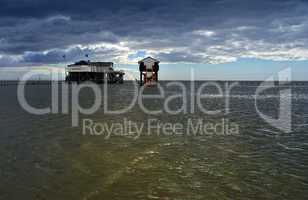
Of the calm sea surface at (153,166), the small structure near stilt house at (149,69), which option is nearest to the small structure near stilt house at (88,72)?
the small structure near stilt house at (149,69)

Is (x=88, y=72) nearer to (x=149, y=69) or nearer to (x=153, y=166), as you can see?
(x=149, y=69)

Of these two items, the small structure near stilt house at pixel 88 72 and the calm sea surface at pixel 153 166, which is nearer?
the calm sea surface at pixel 153 166

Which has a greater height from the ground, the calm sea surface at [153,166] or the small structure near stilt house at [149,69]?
the small structure near stilt house at [149,69]

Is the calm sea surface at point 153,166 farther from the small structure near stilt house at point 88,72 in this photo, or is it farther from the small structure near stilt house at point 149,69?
the small structure near stilt house at point 88,72

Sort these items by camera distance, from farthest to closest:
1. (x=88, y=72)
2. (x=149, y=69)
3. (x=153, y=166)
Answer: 1. (x=88, y=72)
2. (x=149, y=69)
3. (x=153, y=166)

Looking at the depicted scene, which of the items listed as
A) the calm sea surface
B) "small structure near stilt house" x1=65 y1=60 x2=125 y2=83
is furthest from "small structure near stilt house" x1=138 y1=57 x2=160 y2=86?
the calm sea surface

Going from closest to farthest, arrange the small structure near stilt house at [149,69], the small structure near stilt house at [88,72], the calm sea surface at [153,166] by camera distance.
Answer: the calm sea surface at [153,166] < the small structure near stilt house at [149,69] < the small structure near stilt house at [88,72]

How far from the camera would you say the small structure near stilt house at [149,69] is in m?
101

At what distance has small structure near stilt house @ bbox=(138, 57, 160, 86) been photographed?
100812 mm

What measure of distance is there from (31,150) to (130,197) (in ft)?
23.4

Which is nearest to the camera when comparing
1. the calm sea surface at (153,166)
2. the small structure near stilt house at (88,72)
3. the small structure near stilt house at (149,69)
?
the calm sea surface at (153,166)

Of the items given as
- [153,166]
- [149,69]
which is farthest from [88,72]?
[153,166]

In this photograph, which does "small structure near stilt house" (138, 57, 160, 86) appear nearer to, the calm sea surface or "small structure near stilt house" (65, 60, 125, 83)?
"small structure near stilt house" (65, 60, 125, 83)

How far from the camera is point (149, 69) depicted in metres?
102
